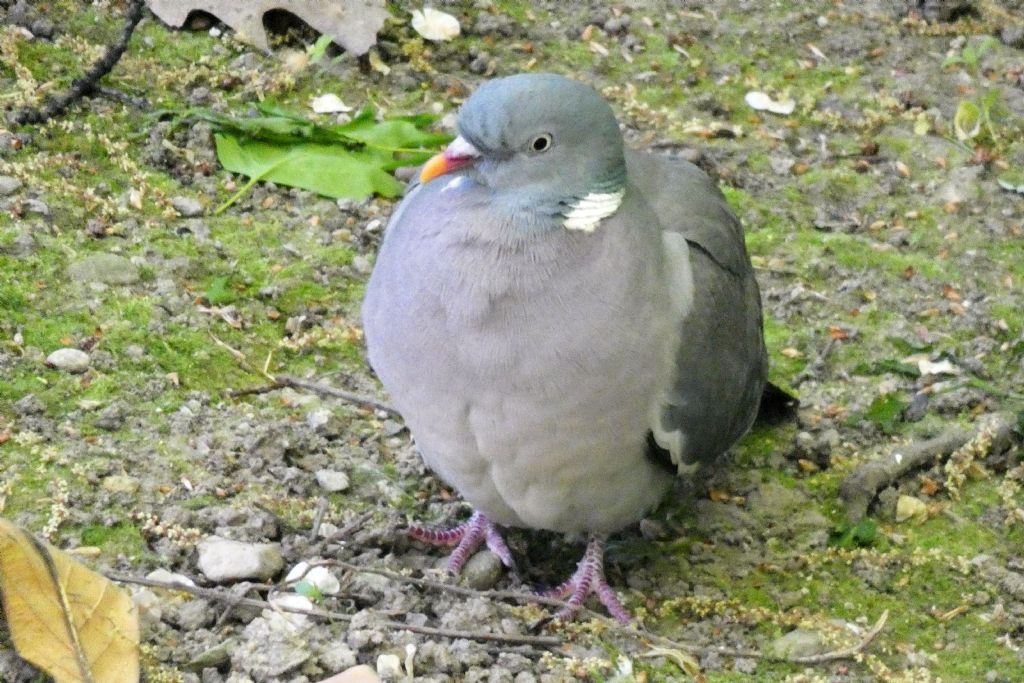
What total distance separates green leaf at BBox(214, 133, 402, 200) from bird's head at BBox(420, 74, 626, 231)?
5.70 ft

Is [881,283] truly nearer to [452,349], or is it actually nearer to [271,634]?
[452,349]

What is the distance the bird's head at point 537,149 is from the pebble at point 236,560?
3.06 feet

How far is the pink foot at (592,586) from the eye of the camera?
362 cm

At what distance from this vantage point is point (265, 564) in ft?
10.3

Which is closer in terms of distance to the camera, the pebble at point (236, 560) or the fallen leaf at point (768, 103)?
the pebble at point (236, 560)

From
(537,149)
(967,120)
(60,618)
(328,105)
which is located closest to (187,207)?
(328,105)

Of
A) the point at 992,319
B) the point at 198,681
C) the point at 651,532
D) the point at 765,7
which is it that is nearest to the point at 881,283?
the point at 992,319

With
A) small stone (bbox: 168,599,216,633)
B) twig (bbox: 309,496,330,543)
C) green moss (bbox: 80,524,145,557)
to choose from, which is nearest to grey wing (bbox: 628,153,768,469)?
twig (bbox: 309,496,330,543)

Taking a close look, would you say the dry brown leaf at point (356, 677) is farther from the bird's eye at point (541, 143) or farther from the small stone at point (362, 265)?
the small stone at point (362, 265)

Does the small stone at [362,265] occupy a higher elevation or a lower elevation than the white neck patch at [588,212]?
lower

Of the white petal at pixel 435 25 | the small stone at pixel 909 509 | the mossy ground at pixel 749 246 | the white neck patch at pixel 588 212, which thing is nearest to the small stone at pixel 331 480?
the mossy ground at pixel 749 246

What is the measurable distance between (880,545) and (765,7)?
330 centimetres

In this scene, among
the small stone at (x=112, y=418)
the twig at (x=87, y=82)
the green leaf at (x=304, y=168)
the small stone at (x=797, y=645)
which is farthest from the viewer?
the green leaf at (x=304, y=168)

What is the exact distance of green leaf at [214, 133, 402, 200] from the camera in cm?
486
